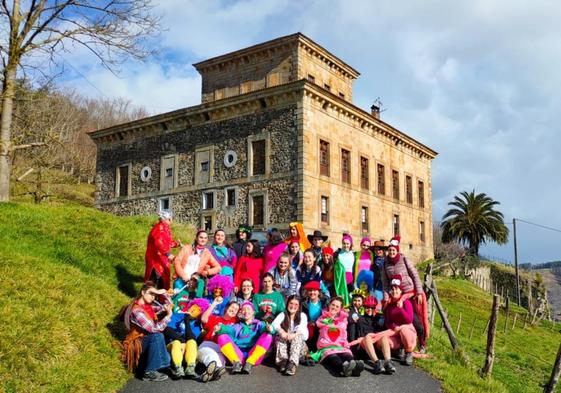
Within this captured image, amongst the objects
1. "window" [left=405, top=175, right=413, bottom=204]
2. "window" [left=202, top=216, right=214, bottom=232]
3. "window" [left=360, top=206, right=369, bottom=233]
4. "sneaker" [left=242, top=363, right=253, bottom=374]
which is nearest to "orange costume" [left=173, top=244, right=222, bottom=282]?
"sneaker" [left=242, top=363, right=253, bottom=374]

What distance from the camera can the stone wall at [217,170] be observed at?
27.2 meters

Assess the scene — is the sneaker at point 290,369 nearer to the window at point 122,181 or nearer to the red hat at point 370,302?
the red hat at point 370,302

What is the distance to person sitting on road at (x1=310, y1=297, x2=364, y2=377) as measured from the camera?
A: 7.70m

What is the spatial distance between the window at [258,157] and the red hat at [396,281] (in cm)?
1911

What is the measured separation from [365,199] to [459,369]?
22.0 meters

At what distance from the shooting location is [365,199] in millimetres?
31219

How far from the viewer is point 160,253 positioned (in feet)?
31.8

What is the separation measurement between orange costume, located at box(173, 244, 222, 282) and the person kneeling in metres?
1.21

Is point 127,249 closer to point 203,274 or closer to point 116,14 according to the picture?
point 203,274

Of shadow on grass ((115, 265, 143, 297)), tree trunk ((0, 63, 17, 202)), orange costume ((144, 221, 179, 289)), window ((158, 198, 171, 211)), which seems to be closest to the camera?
orange costume ((144, 221, 179, 289))

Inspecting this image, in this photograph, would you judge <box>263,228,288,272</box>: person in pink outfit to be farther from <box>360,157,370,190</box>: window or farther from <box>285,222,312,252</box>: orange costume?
<box>360,157,370,190</box>: window

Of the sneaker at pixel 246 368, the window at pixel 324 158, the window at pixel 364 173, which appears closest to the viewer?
the sneaker at pixel 246 368

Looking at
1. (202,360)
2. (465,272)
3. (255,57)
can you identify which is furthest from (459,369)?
(465,272)

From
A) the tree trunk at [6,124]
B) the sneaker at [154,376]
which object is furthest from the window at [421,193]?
the sneaker at [154,376]
